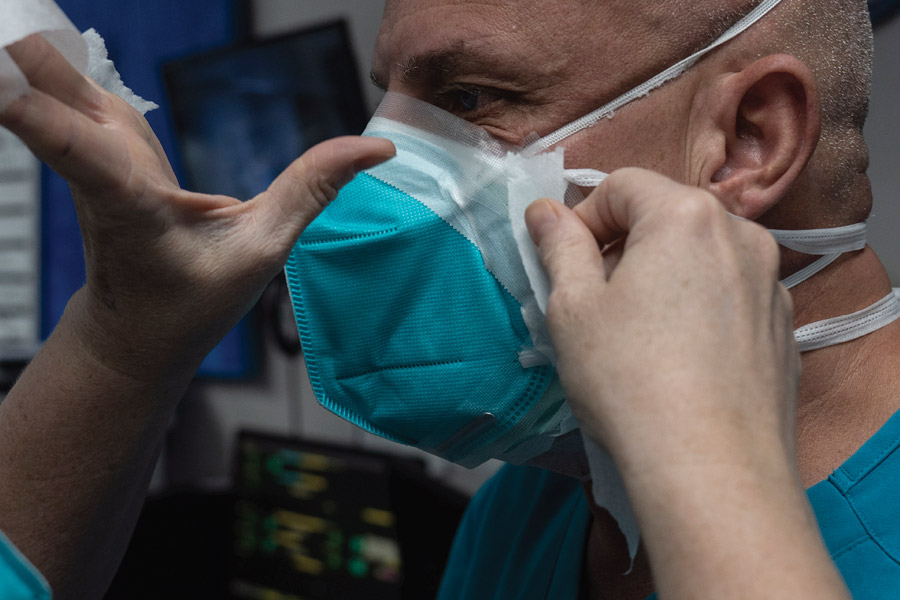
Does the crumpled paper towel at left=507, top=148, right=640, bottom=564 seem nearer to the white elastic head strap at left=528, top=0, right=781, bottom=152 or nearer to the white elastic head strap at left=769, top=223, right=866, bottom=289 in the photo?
the white elastic head strap at left=528, top=0, right=781, bottom=152

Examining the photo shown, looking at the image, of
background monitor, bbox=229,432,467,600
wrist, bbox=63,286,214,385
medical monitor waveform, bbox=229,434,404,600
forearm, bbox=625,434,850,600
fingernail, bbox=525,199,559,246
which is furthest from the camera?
medical monitor waveform, bbox=229,434,404,600

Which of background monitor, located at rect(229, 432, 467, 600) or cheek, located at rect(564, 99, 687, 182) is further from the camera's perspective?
background monitor, located at rect(229, 432, 467, 600)

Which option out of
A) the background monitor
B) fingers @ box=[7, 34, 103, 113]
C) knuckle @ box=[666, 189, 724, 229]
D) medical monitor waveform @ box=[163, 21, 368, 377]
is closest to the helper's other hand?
knuckle @ box=[666, 189, 724, 229]

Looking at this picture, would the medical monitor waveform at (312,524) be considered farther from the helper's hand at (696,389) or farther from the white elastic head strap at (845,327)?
the helper's hand at (696,389)

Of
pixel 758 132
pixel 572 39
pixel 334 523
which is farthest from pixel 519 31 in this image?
pixel 334 523

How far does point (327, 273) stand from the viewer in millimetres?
887

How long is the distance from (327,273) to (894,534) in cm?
64

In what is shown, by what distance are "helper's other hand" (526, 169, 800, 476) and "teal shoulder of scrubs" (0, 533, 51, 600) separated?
470mm

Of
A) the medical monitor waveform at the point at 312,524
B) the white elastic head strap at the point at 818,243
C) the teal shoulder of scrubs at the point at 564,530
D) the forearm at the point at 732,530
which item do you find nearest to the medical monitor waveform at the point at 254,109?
the medical monitor waveform at the point at 312,524

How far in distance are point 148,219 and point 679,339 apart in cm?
45

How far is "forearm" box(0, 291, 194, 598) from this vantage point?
32.5 inches

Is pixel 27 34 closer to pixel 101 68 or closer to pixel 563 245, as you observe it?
pixel 101 68

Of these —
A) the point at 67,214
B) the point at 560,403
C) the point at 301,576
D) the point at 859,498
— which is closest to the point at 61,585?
the point at 560,403

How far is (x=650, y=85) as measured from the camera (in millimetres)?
809
